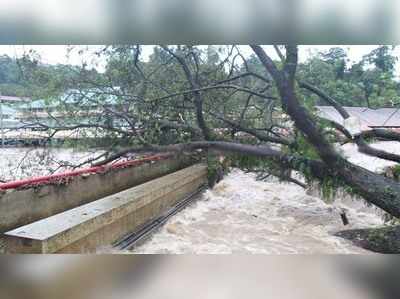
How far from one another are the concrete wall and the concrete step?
0.95 feet

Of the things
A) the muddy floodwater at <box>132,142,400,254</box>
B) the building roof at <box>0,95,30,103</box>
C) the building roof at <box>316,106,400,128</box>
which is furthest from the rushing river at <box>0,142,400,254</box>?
the building roof at <box>0,95,30,103</box>

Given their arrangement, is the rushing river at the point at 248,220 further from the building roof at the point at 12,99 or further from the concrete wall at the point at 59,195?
the building roof at the point at 12,99

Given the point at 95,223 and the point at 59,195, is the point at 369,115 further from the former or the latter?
the point at 59,195

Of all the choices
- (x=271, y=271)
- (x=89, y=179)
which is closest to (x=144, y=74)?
(x=89, y=179)

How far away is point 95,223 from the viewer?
2037 millimetres

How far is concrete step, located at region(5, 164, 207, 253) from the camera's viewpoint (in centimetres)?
161

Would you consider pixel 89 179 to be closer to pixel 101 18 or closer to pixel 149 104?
pixel 149 104

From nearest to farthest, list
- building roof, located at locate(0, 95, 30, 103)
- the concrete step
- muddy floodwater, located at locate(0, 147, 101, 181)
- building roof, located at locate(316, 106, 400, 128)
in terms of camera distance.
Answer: the concrete step, building roof, located at locate(316, 106, 400, 128), building roof, located at locate(0, 95, 30, 103), muddy floodwater, located at locate(0, 147, 101, 181)

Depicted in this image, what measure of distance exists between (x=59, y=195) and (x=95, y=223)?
1.92 ft

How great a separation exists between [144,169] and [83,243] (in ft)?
5.96

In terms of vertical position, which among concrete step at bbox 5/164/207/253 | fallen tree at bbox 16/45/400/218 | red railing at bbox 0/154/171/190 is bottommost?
concrete step at bbox 5/164/207/253

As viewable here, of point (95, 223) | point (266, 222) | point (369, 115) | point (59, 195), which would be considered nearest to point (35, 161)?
point (59, 195)

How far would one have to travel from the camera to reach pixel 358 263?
1298mm

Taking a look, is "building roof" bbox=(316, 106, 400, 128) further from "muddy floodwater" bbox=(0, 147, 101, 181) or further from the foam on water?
"muddy floodwater" bbox=(0, 147, 101, 181)
